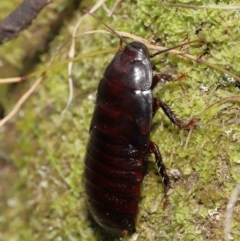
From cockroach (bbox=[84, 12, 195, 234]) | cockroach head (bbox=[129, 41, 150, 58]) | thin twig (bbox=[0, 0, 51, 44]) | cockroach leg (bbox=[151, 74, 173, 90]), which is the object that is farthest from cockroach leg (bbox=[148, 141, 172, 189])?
thin twig (bbox=[0, 0, 51, 44])

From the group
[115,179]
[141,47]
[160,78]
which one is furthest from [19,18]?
[115,179]

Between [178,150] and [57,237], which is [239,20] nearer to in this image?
[178,150]

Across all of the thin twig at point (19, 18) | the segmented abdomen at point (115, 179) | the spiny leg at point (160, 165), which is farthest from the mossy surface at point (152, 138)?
the thin twig at point (19, 18)

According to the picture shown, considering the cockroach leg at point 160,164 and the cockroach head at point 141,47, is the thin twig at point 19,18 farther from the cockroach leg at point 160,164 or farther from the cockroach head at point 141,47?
the cockroach leg at point 160,164

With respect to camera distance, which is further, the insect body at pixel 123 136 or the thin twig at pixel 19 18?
the thin twig at pixel 19 18

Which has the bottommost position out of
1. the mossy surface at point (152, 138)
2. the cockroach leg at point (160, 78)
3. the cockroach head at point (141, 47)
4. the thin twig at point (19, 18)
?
the mossy surface at point (152, 138)

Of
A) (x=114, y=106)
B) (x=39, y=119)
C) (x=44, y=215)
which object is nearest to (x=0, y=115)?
(x=39, y=119)
